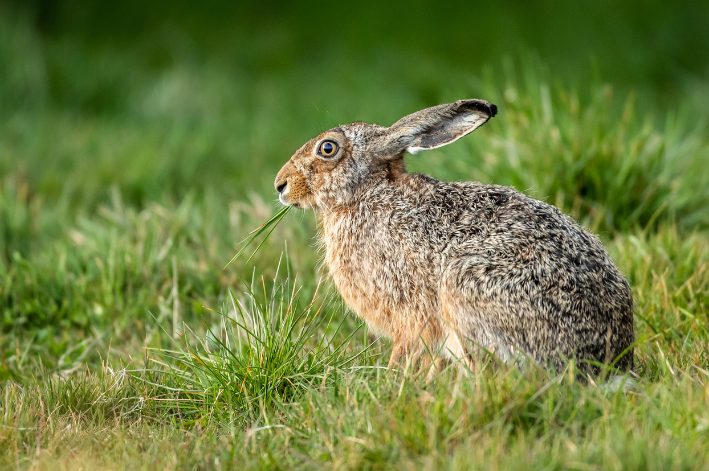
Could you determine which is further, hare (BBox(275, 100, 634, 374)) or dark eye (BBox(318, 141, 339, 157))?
dark eye (BBox(318, 141, 339, 157))

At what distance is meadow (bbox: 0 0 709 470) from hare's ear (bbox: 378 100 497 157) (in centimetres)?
107

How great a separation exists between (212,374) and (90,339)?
4.99 ft

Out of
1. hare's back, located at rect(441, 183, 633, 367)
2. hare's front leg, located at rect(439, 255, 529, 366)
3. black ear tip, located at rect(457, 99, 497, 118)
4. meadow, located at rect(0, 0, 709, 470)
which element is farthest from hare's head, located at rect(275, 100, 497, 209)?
hare's front leg, located at rect(439, 255, 529, 366)

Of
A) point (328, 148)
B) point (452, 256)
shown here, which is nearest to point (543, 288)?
point (452, 256)

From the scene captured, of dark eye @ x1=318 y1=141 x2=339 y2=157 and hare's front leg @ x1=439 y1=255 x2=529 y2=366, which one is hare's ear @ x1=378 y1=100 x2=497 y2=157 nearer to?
dark eye @ x1=318 y1=141 x2=339 y2=157

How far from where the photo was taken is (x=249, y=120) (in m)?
10.2

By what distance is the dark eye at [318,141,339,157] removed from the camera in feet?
15.1

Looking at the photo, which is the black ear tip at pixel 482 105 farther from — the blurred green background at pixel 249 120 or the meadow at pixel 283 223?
the blurred green background at pixel 249 120

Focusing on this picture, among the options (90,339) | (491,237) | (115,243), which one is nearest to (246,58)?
(115,243)

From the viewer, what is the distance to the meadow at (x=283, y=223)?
312cm

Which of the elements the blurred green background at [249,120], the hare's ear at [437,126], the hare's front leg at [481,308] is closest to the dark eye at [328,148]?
the hare's ear at [437,126]

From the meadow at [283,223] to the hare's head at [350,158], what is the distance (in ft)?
2.30

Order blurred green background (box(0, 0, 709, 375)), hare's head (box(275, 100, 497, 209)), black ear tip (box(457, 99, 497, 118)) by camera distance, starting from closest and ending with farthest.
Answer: black ear tip (box(457, 99, 497, 118)) < hare's head (box(275, 100, 497, 209)) < blurred green background (box(0, 0, 709, 375))

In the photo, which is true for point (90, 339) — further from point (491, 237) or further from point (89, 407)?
point (491, 237)
